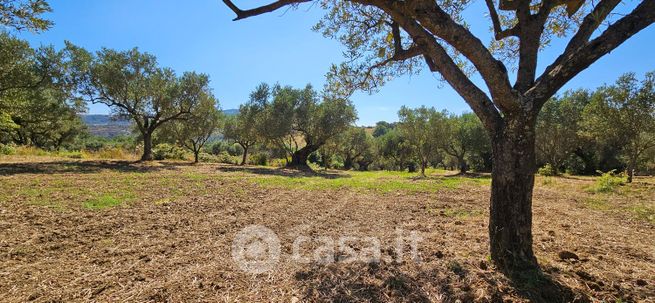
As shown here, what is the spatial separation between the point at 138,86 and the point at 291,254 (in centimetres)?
2267

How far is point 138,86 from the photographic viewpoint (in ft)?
70.6

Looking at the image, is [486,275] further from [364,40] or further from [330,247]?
[364,40]

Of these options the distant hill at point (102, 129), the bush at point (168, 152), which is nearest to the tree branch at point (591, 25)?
the bush at point (168, 152)

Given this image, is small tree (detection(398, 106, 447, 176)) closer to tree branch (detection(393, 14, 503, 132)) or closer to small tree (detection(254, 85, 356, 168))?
small tree (detection(254, 85, 356, 168))

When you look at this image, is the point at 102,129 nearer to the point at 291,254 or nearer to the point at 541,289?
the point at 291,254

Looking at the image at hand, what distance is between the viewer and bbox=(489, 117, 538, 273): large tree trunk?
346cm

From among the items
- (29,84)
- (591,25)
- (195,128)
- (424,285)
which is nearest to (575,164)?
(591,25)

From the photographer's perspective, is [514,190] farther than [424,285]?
Yes

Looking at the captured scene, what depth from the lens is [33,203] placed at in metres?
6.57

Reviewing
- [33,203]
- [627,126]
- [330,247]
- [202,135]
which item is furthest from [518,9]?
[202,135]

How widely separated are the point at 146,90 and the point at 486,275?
79.9 feet

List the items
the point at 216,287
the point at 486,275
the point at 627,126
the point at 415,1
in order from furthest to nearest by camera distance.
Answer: the point at 627,126, the point at 415,1, the point at 486,275, the point at 216,287

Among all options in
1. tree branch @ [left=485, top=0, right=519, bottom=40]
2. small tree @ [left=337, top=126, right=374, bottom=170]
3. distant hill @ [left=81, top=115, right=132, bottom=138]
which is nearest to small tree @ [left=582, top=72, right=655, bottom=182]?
tree branch @ [left=485, top=0, right=519, bottom=40]

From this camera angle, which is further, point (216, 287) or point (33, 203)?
point (33, 203)
